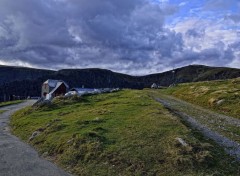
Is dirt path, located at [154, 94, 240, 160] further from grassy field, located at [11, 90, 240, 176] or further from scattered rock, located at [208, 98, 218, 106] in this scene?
scattered rock, located at [208, 98, 218, 106]

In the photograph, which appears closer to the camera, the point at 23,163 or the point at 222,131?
the point at 23,163

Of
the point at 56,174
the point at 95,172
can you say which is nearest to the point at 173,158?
the point at 95,172

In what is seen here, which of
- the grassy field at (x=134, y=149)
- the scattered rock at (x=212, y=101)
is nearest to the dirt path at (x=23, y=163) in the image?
the grassy field at (x=134, y=149)

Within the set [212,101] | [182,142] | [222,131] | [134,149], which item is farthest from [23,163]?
[212,101]

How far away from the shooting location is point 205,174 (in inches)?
756

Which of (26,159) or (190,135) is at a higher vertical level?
(190,135)

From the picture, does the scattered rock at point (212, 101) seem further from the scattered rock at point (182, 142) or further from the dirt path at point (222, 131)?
the scattered rock at point (182, 142)

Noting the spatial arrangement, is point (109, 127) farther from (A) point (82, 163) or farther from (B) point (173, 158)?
(B) point (173, 158)

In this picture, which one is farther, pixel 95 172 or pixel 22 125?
pixel 22 125

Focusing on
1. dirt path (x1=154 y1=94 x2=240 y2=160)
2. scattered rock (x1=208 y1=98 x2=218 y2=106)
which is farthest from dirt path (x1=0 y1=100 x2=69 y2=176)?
scattered rock (x1=208 y1=98 x2=218 y2=106)

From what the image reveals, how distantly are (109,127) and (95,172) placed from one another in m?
11.1

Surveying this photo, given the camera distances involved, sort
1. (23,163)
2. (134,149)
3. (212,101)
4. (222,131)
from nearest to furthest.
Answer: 1. (134,149)
2. (23,163)
3. (222,131)
4. (212,101)

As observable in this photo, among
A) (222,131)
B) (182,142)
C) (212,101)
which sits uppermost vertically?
(212,101)

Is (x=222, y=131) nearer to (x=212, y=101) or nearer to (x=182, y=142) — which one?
(x=182, y=142)
